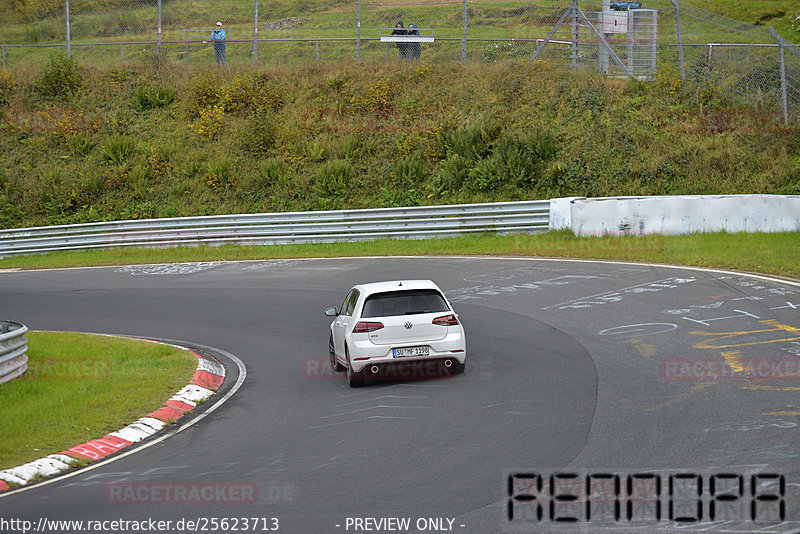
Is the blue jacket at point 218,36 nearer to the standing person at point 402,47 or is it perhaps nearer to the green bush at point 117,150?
the green bush at point 117,150

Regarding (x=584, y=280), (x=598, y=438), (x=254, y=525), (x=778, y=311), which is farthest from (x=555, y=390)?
(x=584, y=280)

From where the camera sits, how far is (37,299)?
2177 centimetres

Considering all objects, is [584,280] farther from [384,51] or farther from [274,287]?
[384,51]

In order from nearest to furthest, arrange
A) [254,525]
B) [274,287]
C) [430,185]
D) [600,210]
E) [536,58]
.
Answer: [254,525]
[274,287]
[600,210]
[430,185]
[536,58]

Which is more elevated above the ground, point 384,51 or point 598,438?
point 384,51

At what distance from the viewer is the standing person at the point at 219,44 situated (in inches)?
1478

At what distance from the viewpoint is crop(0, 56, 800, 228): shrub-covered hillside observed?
29.4m

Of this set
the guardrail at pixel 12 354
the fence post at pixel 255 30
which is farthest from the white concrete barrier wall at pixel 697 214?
the fence post at pixel 255 30

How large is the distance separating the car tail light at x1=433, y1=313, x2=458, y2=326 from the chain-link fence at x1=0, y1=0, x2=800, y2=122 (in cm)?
2177

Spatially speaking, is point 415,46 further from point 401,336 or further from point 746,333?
point 401,336

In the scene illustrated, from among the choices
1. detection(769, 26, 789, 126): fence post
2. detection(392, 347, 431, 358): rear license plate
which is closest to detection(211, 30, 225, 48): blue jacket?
detection(769, 26, 789, 126): fence post

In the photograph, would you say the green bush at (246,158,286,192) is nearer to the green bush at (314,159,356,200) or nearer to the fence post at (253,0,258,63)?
the green bush at (314,159,356,200)

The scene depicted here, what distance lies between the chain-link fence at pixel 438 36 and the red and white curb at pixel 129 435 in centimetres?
2376

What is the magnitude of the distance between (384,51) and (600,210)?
54.1 ft
